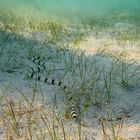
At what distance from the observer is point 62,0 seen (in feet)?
47.8

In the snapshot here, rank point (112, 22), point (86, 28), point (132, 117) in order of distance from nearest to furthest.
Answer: point (132, 117)
point (86, 28)
point (112, 22)

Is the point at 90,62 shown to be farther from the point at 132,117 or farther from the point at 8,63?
the point at 132,117

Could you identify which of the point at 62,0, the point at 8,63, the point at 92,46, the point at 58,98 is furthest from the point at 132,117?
the point at 62,0

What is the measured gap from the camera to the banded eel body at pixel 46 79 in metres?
3.01

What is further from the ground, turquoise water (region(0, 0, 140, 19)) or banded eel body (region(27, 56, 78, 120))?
turquoise water (region(0, 0, 140, 19))

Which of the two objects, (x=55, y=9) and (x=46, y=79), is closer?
(x=46, y=79)

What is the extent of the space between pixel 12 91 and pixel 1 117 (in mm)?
616

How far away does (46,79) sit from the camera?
381 cm

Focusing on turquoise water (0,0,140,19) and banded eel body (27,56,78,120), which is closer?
banded eel body (27,56,78,120)

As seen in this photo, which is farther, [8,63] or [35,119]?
[8,63]

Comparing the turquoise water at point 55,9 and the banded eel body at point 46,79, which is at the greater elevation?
the turquoise water at point 55,9

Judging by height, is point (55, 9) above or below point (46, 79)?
above

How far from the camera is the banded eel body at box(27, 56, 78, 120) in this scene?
301 centimetres

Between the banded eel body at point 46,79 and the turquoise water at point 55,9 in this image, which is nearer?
the banded eel body at point 46,79
